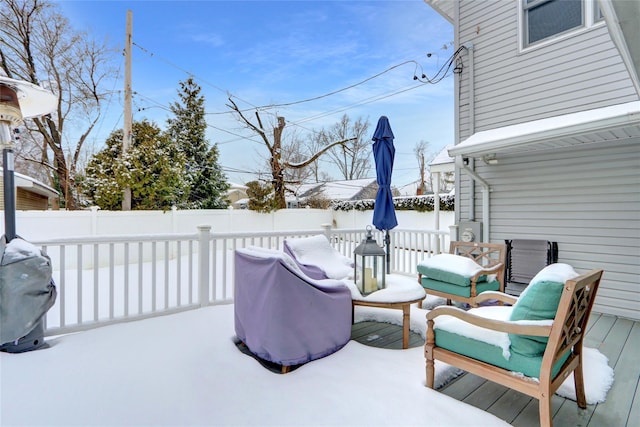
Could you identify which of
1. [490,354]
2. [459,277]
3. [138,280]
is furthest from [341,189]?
[490,354]

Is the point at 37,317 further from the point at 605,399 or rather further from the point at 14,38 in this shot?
the point at 14,38

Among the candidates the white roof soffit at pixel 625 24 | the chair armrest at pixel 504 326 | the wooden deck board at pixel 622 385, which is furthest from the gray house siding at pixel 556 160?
the chair armrest at pixel 504 326

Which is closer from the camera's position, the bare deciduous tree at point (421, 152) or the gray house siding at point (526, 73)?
the gray house siding at point (526, 73)

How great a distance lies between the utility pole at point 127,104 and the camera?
877 cm

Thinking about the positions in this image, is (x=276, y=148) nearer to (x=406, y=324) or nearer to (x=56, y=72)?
(x=56, y=72)

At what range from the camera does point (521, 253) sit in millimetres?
4902

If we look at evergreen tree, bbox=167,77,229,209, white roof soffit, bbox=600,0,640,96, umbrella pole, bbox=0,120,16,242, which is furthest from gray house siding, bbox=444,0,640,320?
evergreen tree, bbox=167,77,229,209

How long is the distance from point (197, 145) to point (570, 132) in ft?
39.1

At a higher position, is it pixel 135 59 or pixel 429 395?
pixel 135 59

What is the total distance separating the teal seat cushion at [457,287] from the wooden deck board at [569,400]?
3.11 ft

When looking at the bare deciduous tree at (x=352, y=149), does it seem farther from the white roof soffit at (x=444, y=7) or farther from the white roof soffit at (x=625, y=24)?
the white roof soffit at (x=625, y=24)

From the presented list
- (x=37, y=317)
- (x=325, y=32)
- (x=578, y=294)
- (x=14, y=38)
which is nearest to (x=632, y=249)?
(x=578, y=294)

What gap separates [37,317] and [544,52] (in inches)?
267

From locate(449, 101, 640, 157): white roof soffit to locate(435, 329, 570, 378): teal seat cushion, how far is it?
2644 millimetres
